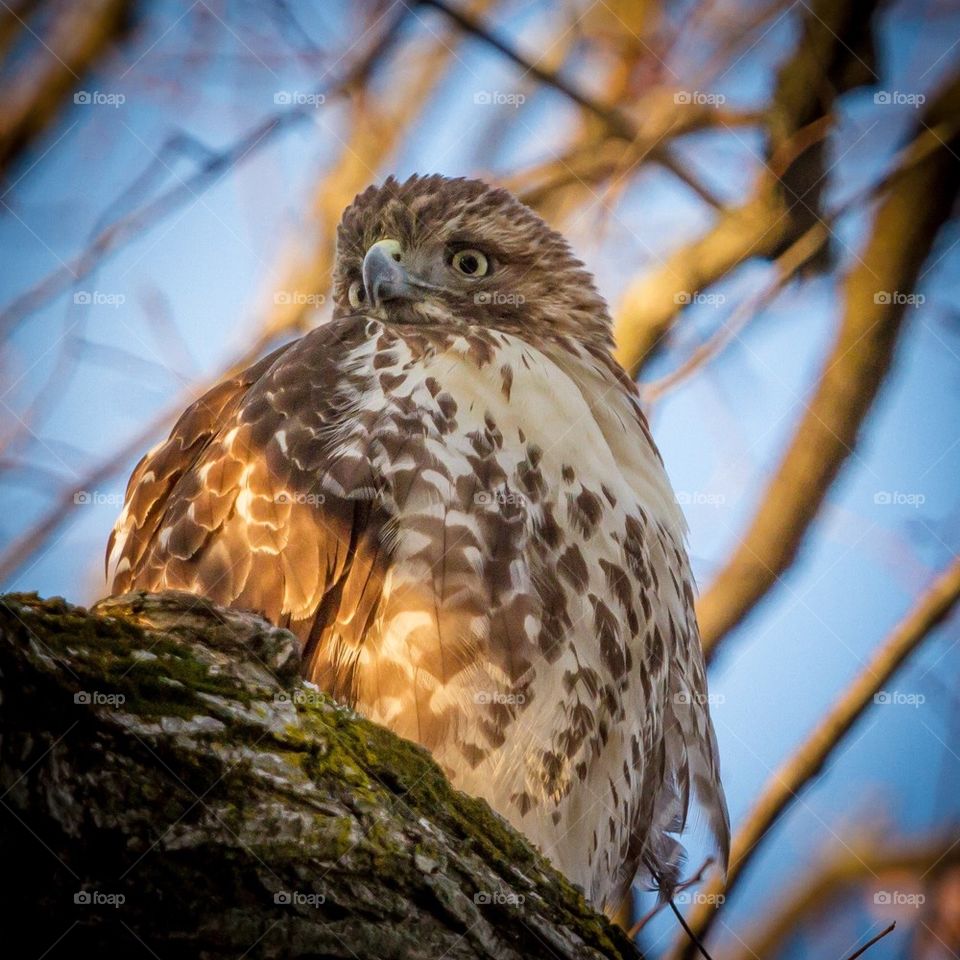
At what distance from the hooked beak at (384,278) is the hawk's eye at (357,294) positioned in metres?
0.17

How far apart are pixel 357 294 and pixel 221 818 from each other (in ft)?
9.25

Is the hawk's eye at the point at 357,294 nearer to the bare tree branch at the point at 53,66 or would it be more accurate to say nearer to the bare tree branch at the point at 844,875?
the bare tree branch at the point at 53,66

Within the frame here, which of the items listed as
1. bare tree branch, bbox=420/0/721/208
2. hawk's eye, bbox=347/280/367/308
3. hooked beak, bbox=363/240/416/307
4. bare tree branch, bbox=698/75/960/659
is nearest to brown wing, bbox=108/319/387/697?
hooked beak, bbox=363/240/416/307

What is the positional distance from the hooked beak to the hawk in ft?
0.05

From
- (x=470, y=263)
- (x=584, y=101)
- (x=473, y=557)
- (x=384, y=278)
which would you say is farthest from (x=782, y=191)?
(x=473, y=557)

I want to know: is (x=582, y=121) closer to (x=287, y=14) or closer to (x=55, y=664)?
(x=287, y=14)

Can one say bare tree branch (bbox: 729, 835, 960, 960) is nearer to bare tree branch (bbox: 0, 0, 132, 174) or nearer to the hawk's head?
the hawk's head

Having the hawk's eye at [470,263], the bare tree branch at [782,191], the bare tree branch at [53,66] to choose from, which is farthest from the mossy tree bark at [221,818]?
the bare tree branch at [53,66]

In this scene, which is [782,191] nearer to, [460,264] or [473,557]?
[460,264]

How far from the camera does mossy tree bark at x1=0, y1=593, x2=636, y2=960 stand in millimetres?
1652

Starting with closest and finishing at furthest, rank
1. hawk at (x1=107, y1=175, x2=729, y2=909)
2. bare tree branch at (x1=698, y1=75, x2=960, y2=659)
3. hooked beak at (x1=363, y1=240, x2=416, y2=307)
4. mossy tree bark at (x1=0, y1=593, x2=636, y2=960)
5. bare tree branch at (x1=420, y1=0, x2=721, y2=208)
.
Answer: mossy tree bark at (x1=0, y1=593, x2=636, y2=960)
hawk at (x1=107, y1=175, x2=729, y2=909)
bare tree branch at (x1=698, y1=75, x2=960, y2=659)
hooked beak at (x1=363, y1=240, x2=416, y2=307)
bare tree branch at (x1=420, y1=0, x2=721, y2=208)

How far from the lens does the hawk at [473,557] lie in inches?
126

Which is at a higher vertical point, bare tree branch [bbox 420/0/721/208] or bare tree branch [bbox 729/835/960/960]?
bare tree branch [bbox 420/0/721/208]

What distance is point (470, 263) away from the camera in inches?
168
